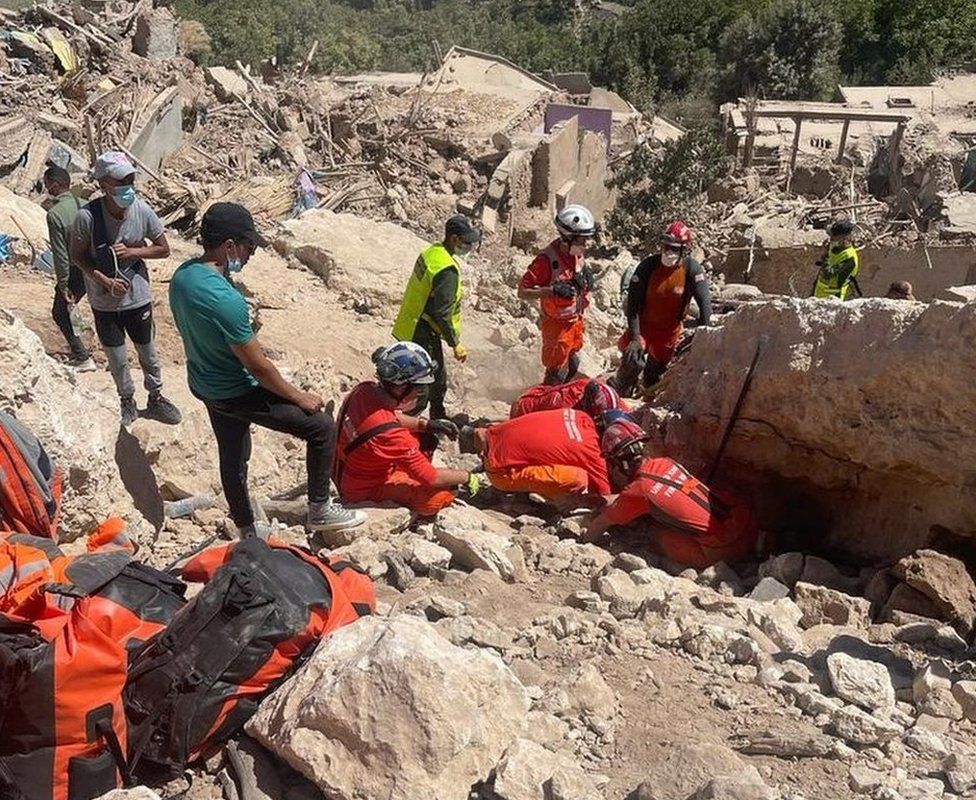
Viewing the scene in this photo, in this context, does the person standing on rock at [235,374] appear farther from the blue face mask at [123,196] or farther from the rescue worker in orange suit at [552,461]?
the blue face mask at [123,196]

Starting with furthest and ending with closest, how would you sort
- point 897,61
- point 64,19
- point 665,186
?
point 897,61
point 64,19
point 665,186

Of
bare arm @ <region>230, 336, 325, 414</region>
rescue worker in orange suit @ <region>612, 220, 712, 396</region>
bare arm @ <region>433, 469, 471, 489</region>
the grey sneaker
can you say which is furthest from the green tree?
bare arm @ <region>230, 336, 325, 414</region>

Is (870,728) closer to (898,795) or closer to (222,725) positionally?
(898,795)

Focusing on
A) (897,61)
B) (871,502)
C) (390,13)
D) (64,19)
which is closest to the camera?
(871,502)

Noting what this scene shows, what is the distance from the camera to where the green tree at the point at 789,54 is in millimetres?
25266

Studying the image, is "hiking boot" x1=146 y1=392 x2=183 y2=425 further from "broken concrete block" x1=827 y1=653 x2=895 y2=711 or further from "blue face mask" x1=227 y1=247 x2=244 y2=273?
"broken concrete block" x1=827 y1=653 x2=895 y2=711

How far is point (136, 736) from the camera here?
2791 mm

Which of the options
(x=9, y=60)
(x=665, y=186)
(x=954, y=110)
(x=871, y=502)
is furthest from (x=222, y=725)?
(x=954, y=110)

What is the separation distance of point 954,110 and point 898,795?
771 inches

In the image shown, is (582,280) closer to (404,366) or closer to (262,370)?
(404,366)

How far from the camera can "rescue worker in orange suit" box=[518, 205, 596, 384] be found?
6.48m

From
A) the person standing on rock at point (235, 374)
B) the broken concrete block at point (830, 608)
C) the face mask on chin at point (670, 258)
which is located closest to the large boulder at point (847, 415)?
the broken concrete block at point (830, 608)

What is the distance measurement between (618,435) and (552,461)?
1.27 ft

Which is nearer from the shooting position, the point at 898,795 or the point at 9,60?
the point at 898,795
